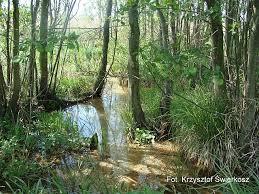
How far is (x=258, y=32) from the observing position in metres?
4.27

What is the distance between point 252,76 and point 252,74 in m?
0.03

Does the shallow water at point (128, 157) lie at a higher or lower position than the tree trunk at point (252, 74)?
lower

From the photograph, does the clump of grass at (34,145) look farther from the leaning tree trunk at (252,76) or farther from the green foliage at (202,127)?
the leaning tree trunk at (252,76)

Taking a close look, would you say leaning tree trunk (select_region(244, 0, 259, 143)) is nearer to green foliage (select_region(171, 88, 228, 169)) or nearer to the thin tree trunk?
the thin tree trunk

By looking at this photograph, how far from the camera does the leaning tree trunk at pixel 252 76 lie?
4.29 meters

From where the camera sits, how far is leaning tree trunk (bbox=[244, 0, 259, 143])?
4.29 m

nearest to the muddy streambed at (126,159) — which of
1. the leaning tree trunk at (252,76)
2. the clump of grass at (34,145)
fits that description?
the clump of grass at (34,145)

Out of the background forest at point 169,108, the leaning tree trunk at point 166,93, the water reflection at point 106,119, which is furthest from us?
the leaning tree trunk at point 166,93

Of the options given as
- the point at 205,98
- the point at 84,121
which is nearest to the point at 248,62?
the point at 205,98

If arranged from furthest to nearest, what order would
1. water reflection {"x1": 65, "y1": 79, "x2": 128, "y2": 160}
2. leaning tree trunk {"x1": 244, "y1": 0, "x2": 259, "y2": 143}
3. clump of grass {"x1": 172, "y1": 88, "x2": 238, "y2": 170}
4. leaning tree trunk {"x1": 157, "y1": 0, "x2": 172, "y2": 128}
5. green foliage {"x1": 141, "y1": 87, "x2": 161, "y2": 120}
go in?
green foliage {"x1": 141, "y1": 87, "x2": 161, "y2": 120}
leaning tree trunk {"x1": 157, "y1": 0, "x2": 172, "y2": 128}
water reflection {"x1": 65, "y1": 79, "x2": 128, "y2": 160}
clump of grass {"x1": 172, "y1": 88, "x2": 238, "y2": 170}
leaning tree trunk {"x1": 244, "y1": 0, "x2": 259, "y2": 143}

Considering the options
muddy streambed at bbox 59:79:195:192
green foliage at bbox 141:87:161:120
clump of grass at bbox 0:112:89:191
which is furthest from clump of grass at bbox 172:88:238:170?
clump of grass at bbox 0:112:89:191

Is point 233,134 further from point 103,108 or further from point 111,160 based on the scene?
point 103,108

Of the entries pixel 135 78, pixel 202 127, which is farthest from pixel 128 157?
pixel 135 78

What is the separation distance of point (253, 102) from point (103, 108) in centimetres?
498
